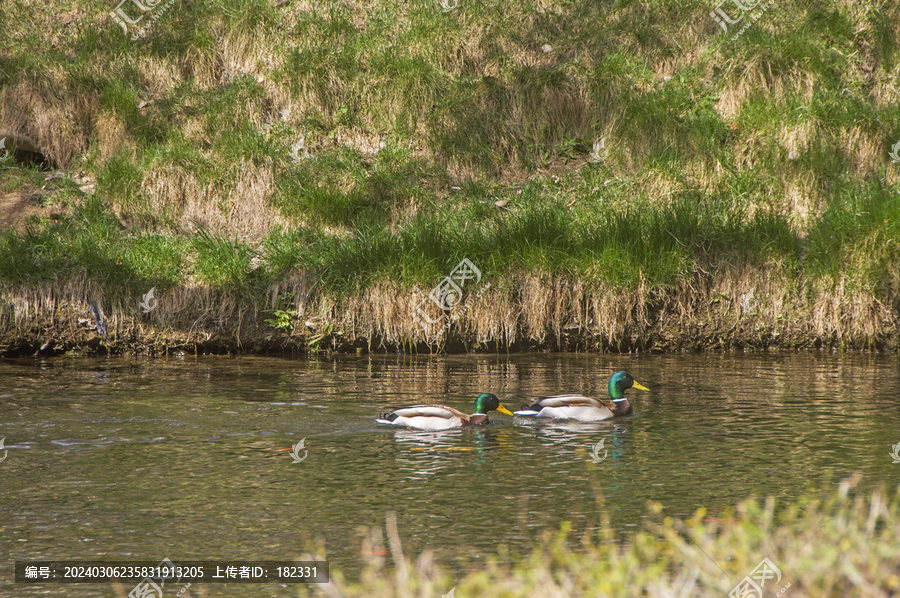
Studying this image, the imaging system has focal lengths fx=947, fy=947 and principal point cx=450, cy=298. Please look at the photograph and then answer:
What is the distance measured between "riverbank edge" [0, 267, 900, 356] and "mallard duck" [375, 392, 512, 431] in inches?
142

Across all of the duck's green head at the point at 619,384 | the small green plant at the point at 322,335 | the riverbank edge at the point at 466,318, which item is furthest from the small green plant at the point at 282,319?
the duck's green head at the point at 619,384

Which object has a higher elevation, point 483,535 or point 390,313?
point 390,313

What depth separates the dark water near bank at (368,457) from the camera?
509 centimetres

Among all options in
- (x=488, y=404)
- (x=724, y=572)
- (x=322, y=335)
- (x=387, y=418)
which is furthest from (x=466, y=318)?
(x=724, y=572)

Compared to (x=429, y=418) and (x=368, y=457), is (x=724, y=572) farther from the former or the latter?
(x=429, y=418)

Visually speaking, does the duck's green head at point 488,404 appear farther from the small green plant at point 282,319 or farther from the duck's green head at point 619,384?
the small green plant at point 282,319

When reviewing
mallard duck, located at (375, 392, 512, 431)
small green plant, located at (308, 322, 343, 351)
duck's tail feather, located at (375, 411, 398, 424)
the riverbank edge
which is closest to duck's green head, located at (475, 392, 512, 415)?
mallard duck, located at (375, 392, 512, 431)

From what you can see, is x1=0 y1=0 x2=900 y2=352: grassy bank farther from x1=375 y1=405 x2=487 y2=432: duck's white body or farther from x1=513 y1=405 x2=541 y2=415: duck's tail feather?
x1=375 y1=405 x2=487 y2=432: duck's white body

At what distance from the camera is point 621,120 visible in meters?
14.8

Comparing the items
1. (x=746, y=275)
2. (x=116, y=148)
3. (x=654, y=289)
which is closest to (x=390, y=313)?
(x=654, y=289)

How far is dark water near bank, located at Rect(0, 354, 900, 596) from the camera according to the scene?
16.7 ft

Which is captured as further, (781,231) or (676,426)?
(781,231)

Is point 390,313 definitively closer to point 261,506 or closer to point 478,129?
point 478,129

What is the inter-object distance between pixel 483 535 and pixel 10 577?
91.3 inches
